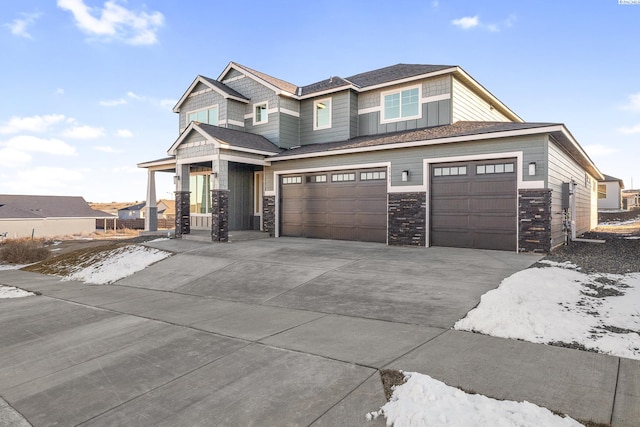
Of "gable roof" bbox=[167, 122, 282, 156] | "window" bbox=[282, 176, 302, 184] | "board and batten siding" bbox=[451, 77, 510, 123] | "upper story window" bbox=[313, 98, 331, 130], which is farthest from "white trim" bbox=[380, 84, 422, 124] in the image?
"gable roof" bbox=[167, 122, 282, 156]

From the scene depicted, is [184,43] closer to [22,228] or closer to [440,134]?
[440,134]

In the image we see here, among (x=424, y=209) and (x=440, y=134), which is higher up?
(x=440, y=134)

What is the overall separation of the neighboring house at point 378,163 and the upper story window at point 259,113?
Answer: 6 cm

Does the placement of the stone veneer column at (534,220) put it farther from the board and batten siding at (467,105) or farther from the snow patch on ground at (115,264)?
the snow patch on ground at (115,264)

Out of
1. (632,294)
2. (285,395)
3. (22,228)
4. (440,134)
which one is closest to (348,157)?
(440,134)

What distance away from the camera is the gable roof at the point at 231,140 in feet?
47.7

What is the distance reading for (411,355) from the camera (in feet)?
13.6

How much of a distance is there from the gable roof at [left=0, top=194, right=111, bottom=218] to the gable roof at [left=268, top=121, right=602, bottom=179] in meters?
47.0

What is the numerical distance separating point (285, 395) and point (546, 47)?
52.6ft

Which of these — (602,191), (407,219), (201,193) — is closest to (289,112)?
(201,193)

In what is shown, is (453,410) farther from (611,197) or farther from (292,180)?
(611,197)

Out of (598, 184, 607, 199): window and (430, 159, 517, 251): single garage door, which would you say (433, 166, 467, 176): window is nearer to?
(430, 159, 517, 251): single garage door

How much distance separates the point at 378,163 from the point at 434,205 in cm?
263

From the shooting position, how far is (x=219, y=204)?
14.4m
